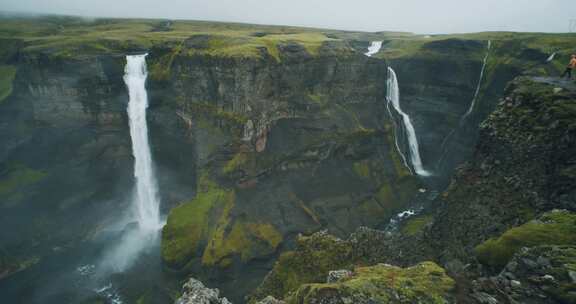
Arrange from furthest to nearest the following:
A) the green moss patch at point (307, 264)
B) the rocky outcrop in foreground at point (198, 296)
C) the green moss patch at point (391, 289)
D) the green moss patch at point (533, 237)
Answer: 1. the green moss patch at point (307, 264)
2. the rocky outcrop in foreground at point (198, 296)
3. the green moss patch at point (533, 237)
4. the green moss patch at point (391, 289)

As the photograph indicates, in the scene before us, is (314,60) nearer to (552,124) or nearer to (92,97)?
(92,97)

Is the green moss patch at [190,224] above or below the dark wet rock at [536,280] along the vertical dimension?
below

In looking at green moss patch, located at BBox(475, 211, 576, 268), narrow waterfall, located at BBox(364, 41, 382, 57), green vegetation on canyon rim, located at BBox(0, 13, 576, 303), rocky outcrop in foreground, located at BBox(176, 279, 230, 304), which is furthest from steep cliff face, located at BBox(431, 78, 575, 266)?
narrow waterfall, located at BBox(364, 41, 382, 57)

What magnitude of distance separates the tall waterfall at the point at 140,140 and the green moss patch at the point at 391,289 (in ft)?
113

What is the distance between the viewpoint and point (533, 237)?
12.7 meters

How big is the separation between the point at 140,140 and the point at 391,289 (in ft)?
133

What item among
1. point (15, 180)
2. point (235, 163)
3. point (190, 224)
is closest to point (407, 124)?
point (235, 163)

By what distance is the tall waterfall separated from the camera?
43500mm

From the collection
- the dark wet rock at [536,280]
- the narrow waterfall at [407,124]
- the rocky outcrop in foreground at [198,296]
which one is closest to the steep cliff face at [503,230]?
the dark wet rock at [536,280]

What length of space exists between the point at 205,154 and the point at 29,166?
2313 centimetres

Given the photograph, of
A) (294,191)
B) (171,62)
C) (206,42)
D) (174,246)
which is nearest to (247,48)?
(206,42)

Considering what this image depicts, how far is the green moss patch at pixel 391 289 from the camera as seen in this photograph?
12086mm

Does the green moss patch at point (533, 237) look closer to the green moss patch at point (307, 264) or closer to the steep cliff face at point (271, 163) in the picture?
the green moss patch at point (307, 264)

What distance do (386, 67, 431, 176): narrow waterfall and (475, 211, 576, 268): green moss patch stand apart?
129 feet
